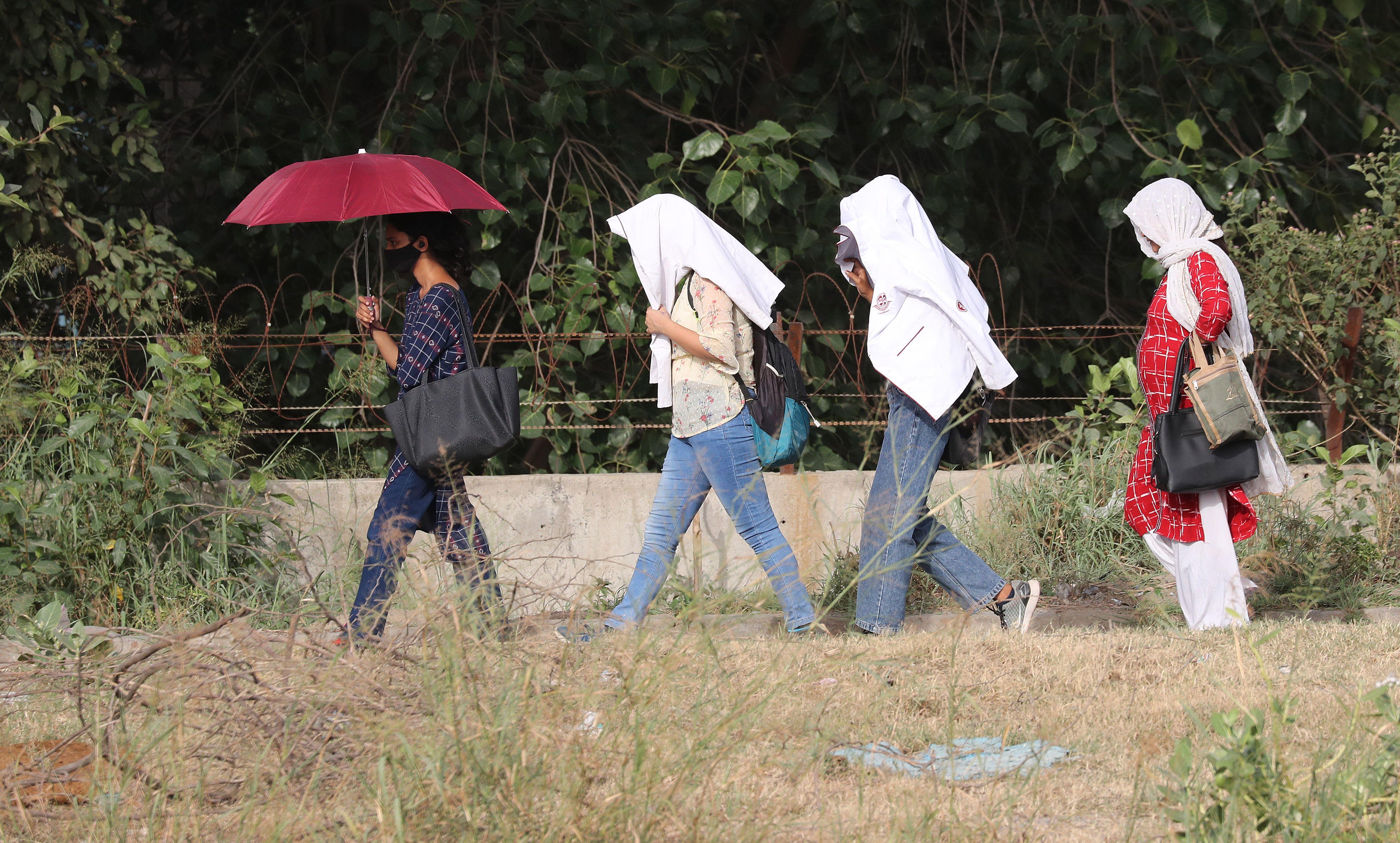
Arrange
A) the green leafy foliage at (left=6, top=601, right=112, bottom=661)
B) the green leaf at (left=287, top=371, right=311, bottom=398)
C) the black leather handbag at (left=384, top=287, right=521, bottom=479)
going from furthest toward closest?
the green leaf at (left=287, top=371, right=311, bottom=398)
the black leather handbag at (left=384, top=287, right=521, bottom=479)
the green leafy foliage at (left=6, top=601, right=112, bottom=661)

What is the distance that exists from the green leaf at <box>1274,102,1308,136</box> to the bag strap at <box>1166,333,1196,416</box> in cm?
347

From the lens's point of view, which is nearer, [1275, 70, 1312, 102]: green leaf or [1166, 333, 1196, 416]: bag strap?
[1166, 333, 1196, 416]: bag strap

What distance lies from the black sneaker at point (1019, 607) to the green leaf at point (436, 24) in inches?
167

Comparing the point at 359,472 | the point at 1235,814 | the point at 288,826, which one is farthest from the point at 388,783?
the point at 359,472

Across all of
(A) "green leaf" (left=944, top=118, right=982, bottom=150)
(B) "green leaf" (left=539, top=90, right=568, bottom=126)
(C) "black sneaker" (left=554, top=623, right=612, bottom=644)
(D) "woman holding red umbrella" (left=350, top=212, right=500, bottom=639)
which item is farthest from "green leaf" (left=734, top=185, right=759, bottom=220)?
(C) "black sneaker" (left=554, top=623, right=612, bottom=644)

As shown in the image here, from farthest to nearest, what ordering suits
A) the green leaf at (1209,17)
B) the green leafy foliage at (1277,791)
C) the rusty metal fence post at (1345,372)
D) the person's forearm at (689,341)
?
the green leaf at (1209,17) < the rusty metal fence post at (1345,372) < the person's forearm at (689,341) < the green leafy foliage at (1277,791)

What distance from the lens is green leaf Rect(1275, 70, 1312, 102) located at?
739cm

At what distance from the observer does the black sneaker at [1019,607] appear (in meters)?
4.89

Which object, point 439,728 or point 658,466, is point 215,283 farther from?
point 439,728

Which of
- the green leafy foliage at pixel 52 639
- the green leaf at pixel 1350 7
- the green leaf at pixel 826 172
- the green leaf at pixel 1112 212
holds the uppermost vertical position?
the green leaf at pixel 1350 7

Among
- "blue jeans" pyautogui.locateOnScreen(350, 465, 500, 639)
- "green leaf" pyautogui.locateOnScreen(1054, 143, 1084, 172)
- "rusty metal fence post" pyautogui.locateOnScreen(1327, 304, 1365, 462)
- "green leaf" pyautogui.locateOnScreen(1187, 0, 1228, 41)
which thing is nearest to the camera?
"blue jeans" pyautogui.locateOnScreen(350, 465, 500, 639)

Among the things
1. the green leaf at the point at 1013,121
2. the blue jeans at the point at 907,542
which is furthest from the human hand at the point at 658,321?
the green leaf at the point at 1013,121

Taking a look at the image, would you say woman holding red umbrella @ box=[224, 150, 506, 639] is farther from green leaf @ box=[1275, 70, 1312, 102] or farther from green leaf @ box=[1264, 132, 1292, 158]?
green leaf @ box=[1275, 70, 1312, 102]

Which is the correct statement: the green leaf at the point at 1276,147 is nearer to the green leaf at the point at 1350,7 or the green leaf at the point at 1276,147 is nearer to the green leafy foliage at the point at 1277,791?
the green leaf at the point at 1350,7
